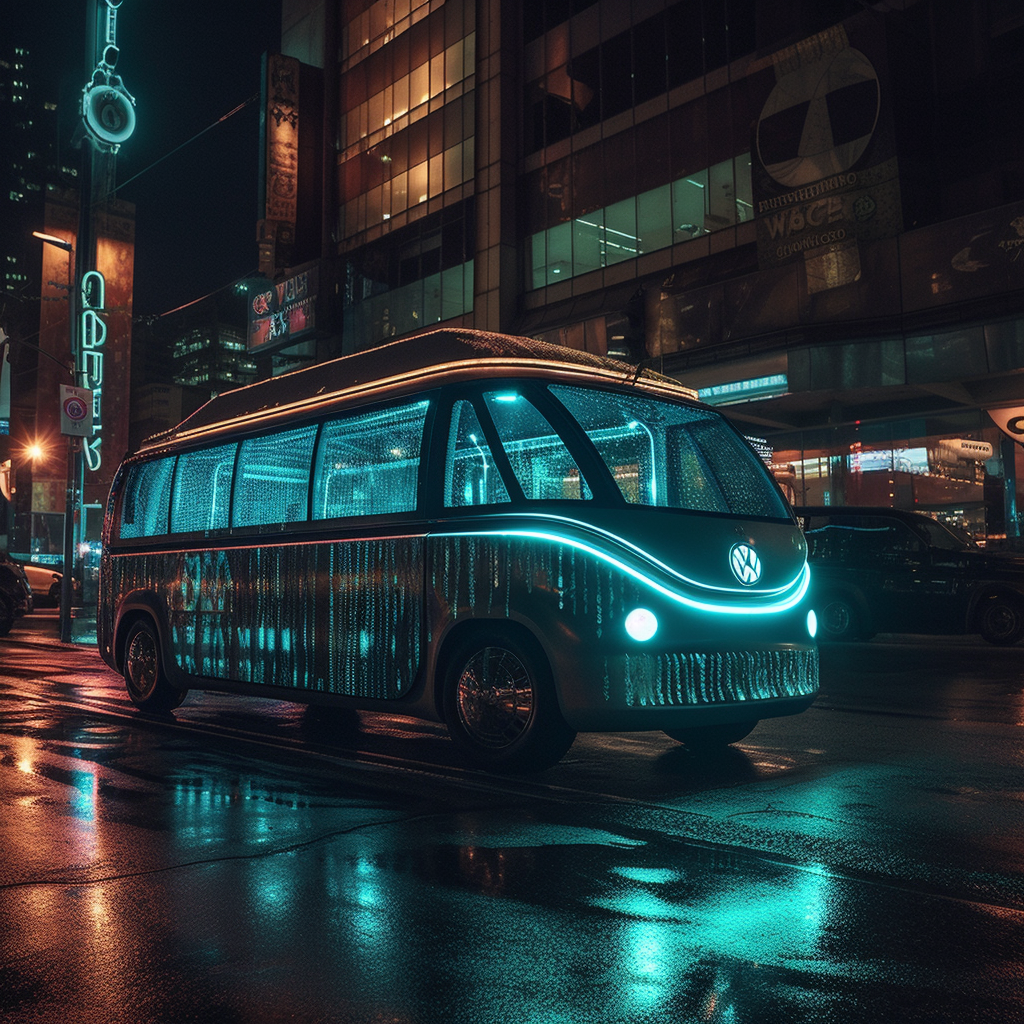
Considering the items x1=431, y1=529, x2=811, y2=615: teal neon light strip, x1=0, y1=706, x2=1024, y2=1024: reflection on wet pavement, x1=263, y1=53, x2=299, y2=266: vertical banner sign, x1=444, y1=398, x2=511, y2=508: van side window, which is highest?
x1=263, y1=53, x2=299, y2=266: vertical banner sign

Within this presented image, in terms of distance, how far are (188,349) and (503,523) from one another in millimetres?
187878

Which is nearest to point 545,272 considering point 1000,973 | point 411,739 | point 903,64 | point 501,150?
point 501,150

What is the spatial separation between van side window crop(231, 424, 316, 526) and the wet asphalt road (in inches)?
72.8

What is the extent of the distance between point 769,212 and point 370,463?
1987 cm

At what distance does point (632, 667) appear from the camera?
604cm

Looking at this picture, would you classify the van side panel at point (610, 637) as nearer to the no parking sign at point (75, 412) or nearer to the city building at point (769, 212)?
the no parking sign at point (75, 412)

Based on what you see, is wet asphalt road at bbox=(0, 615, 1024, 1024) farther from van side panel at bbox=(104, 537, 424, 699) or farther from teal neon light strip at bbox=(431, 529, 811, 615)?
teal neon light strip at bbox=(431, 529, 811, 615)

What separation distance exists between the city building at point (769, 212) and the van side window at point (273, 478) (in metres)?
17.7

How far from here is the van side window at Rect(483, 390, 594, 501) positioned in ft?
21.4

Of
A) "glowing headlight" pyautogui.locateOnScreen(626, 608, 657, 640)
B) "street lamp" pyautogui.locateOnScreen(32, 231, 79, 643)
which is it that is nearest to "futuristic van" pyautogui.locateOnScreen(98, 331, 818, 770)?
"glowing headlight" pyautogui.locateOnScreen(626, 608, 657, 640)

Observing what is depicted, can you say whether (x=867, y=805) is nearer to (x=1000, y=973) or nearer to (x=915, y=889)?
(x=915, y=889)

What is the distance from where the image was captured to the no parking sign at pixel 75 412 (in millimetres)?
21484

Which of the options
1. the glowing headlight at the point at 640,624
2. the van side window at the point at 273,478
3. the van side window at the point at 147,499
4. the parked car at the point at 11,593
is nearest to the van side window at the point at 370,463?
the van side window at the point at 273,478

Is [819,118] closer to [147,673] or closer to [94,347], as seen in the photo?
[147,673]
